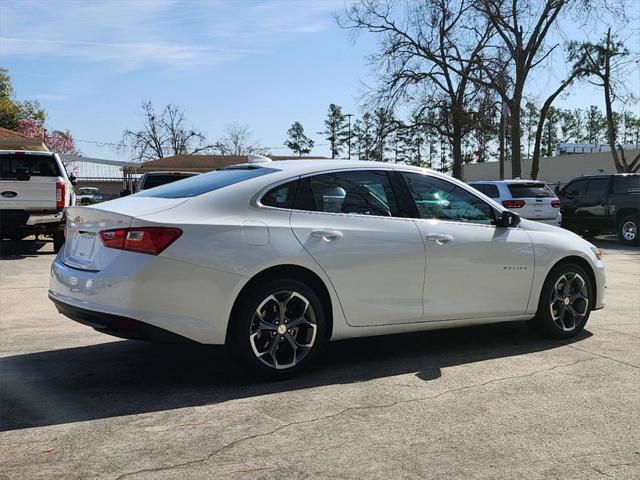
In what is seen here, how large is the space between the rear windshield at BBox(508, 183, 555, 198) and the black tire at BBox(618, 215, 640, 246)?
2.21 m

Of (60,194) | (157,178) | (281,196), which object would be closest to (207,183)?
(281,196)

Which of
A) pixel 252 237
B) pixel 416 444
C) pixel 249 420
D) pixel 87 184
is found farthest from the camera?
pixel 87 184

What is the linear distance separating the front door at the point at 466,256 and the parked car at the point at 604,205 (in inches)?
499

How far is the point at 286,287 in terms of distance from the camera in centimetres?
438

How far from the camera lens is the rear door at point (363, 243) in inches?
181

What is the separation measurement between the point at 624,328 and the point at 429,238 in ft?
8.99

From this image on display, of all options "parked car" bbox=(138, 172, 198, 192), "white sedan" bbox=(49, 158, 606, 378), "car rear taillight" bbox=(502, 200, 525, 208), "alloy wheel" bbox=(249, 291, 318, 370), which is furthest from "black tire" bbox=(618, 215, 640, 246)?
"alloy wheel" bbox=(249, 291, 318, 370)

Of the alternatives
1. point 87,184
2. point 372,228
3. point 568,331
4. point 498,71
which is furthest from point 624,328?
point 87,184

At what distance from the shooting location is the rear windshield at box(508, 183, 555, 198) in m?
16.2

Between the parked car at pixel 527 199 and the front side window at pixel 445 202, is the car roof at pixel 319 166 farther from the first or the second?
the parked car at pixel 527 199

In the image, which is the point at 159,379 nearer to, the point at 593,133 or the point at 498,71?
the point at 498,71

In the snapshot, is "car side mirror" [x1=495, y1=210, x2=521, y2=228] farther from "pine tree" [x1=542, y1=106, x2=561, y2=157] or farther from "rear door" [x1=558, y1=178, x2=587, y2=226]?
"pine tree" [x1=542, y1=106, x2=561, y2=157]

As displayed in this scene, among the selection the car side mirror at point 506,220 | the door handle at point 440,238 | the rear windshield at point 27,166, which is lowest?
the door handle at point 440,238

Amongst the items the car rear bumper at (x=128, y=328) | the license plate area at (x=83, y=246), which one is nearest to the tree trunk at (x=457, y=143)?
the license plate area at (x=83, y=246)
